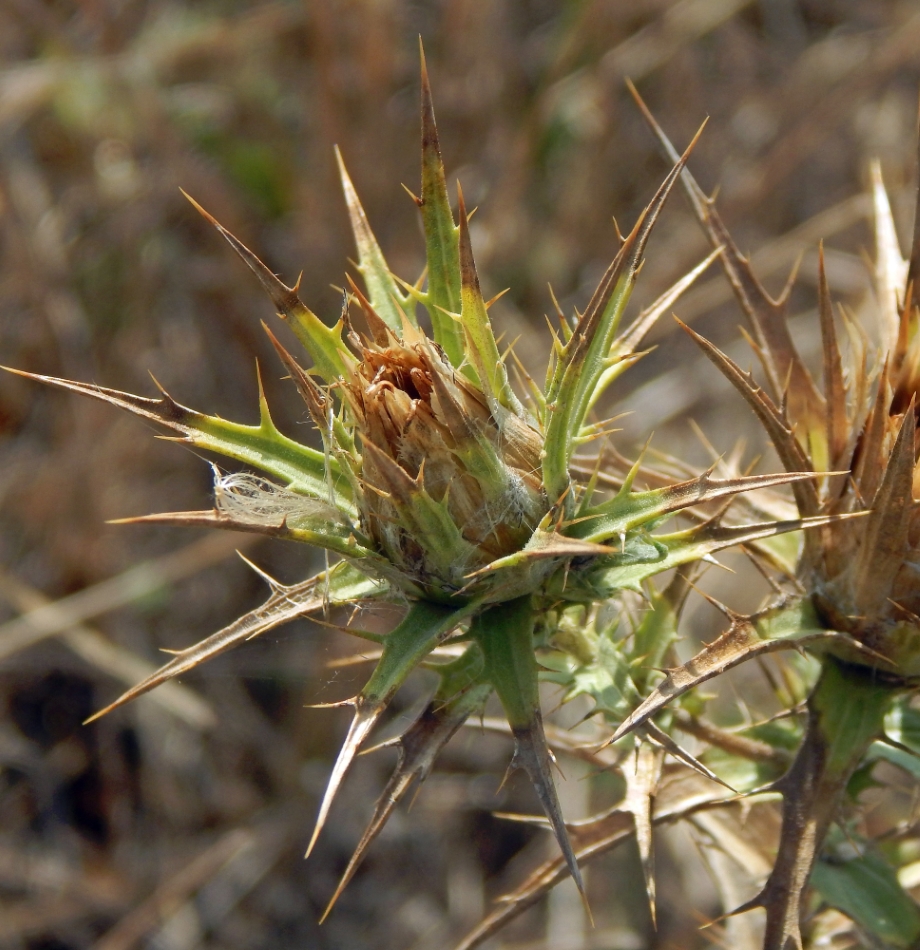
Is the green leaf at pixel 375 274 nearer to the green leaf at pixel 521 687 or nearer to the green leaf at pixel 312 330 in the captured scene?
the green leaf at pixel 312 330

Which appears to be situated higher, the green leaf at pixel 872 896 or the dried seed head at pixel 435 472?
the dried seed head at pixel 435 472

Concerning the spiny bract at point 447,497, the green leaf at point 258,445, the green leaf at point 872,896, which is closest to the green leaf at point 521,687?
the spiny bract at point 447,497

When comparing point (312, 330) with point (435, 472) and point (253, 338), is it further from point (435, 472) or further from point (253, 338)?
point (253, 338)

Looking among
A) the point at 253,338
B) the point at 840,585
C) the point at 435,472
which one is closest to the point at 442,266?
the point at 435,472

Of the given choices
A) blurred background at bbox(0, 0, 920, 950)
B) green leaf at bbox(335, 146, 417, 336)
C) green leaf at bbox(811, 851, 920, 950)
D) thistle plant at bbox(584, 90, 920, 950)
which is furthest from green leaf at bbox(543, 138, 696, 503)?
blurred background at bbox(0, 0, 920, 950)

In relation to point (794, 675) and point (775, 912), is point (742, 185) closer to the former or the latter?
point (794, 675)

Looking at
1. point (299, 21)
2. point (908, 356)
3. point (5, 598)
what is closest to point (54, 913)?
point (5, 598)
